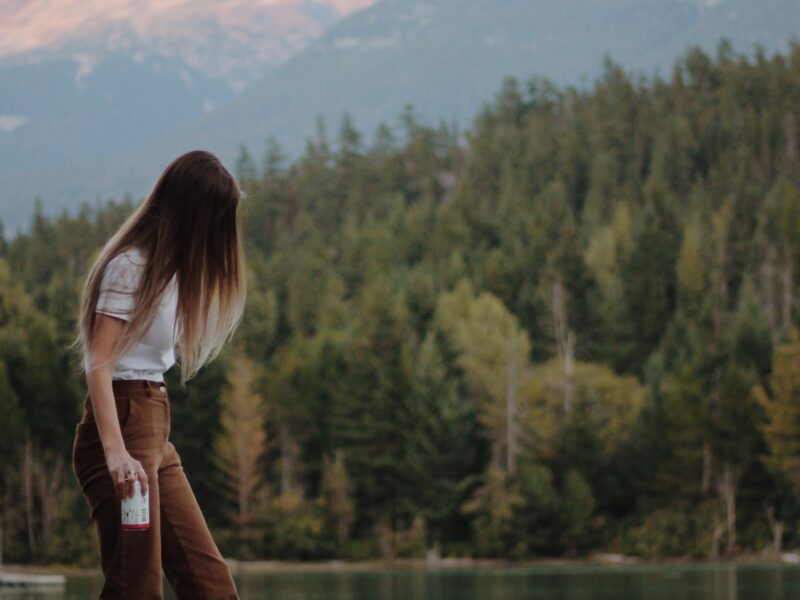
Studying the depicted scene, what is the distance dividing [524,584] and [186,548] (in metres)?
47.6

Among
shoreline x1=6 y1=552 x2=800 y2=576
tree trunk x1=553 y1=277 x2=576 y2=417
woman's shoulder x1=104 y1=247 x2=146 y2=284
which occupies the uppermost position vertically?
tree trunk x1=553 y1=277 x2=576 y2=417

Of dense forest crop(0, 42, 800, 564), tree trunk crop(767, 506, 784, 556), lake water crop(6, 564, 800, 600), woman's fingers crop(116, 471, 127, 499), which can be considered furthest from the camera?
dense forest crop(0, 42, 800, 564)

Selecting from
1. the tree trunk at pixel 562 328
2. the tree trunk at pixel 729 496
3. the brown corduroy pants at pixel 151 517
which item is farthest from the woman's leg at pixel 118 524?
the tree trunk at pixel 562 328

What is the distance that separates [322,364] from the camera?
7644 cm

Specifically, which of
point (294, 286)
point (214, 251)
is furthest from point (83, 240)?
point (214, 251)

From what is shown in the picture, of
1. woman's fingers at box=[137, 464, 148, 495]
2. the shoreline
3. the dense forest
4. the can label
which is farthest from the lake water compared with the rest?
woman's fingers at box=[137, 464, 148, 495]

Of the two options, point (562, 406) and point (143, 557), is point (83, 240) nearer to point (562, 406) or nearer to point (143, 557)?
point (562, 406)

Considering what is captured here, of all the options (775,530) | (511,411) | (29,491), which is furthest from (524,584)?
(29,491)

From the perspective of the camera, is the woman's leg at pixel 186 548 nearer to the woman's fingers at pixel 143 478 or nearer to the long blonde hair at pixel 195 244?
the woman's fingers at pixel 143 478

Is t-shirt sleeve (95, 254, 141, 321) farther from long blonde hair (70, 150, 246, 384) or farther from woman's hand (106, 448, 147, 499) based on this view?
woman's hand (106, 448, 147, 499)

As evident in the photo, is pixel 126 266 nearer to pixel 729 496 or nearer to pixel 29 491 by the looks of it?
→ pixel 729 496

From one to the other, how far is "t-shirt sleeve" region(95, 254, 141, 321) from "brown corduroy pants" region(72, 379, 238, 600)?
271 mm

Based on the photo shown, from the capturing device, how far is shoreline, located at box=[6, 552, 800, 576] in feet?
220

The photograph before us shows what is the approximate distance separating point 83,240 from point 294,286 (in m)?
36.7
